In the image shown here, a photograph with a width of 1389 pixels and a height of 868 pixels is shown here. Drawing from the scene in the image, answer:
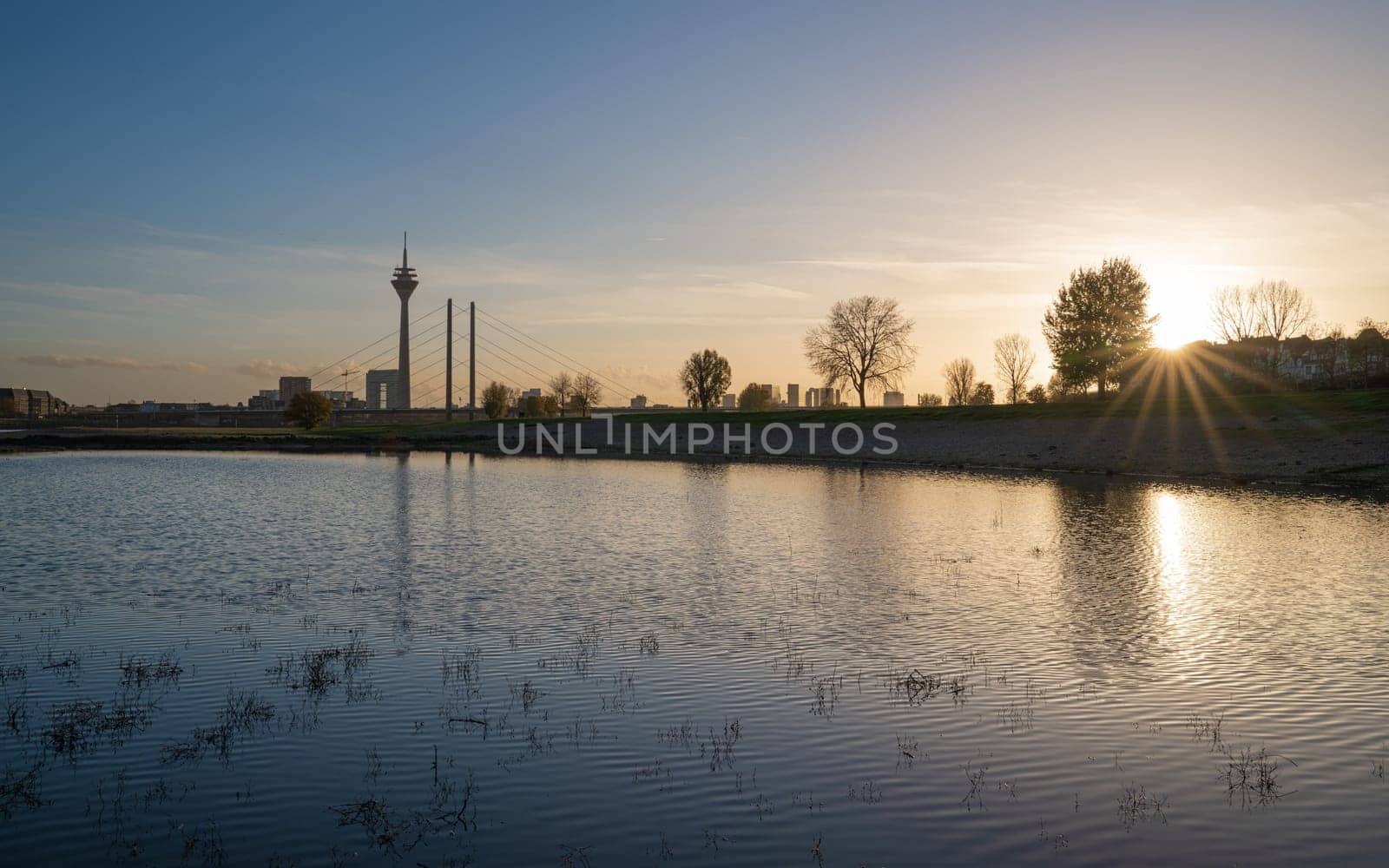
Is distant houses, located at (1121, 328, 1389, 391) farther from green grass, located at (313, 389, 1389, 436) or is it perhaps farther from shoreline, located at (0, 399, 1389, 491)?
shoreline, located at (0, 399, 1389, 491)

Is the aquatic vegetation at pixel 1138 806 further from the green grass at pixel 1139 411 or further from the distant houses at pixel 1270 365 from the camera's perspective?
the distant houses at pixel 1270 365

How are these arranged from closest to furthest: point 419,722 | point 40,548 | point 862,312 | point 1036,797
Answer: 1. point 1036,797
2. point 419,722
3. point 40,548
4. point 862,312

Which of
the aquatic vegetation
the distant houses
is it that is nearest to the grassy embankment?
the distant houses

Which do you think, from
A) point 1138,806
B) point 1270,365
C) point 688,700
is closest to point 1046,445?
point 1270,365

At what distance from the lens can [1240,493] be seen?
51.6 m

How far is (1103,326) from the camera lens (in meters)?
107

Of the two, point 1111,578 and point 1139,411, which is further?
point 1139,411

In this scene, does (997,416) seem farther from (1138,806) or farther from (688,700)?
(1138,806)

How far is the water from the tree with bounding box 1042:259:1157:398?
76.7m

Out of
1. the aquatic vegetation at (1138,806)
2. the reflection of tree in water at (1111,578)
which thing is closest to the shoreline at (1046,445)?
the reflection of tree in water at (1111,578)

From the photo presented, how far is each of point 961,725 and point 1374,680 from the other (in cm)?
736

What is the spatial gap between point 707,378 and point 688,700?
17526 centimetres

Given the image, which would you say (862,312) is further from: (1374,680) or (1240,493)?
(1374,680)

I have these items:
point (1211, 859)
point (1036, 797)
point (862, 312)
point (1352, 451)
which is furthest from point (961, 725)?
point (862, 312)
